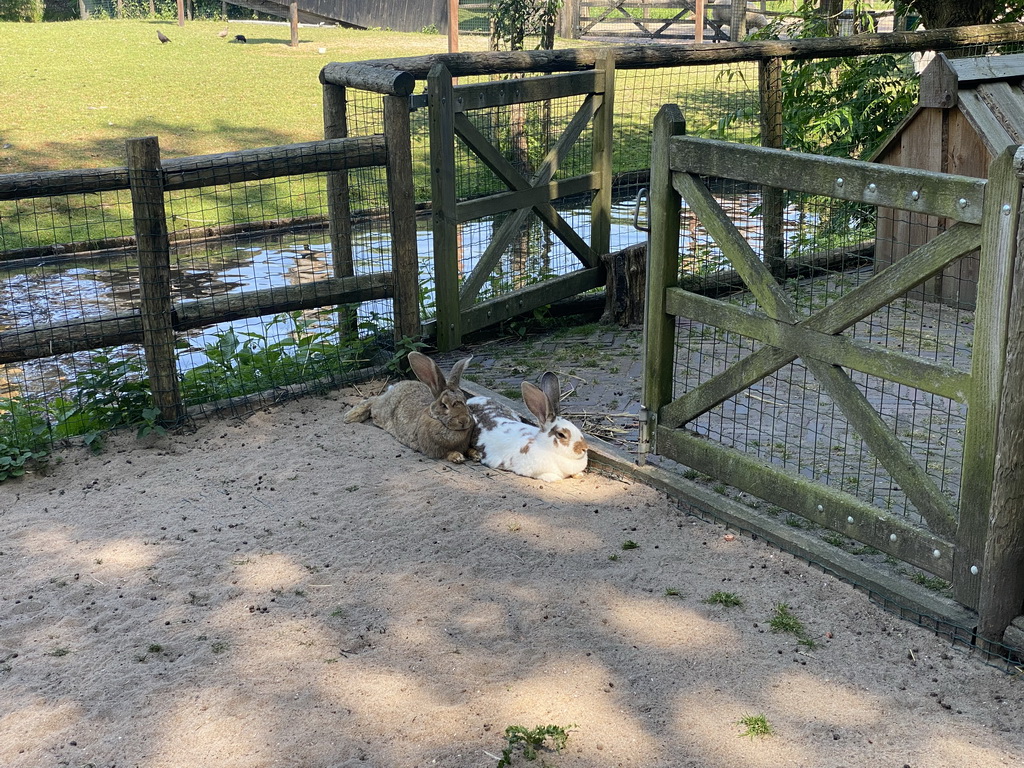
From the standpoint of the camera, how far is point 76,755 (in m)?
3.24

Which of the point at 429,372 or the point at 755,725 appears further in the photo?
the point at 429,372

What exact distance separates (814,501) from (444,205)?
131 inches

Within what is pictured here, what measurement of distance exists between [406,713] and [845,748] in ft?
4.43

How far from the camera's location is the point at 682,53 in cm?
786

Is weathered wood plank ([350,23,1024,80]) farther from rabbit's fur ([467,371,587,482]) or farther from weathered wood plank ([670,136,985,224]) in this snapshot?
weathered wood plank ([670,136,985,224])

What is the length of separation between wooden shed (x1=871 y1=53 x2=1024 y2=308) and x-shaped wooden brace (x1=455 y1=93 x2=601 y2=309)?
7.26 ft

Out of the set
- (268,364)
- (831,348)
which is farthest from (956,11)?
(268,364)

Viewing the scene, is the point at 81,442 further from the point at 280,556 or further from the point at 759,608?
the point at 759,608

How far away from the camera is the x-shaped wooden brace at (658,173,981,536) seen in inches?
153

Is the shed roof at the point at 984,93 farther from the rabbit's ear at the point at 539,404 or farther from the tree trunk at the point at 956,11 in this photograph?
the rabbit's ear at the point at 539,404

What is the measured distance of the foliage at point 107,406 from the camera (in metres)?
5.94

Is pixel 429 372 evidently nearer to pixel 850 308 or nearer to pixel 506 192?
pixel 506 192

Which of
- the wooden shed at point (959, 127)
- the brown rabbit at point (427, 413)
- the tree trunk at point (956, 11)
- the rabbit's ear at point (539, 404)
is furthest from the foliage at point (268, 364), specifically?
the tree trunk at point (956, 11)

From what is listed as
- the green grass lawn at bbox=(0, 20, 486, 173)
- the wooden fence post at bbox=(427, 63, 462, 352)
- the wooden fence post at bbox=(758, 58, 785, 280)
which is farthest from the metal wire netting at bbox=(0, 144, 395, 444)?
the green grass lawn at bbox=(0, 20, 486, 173)
